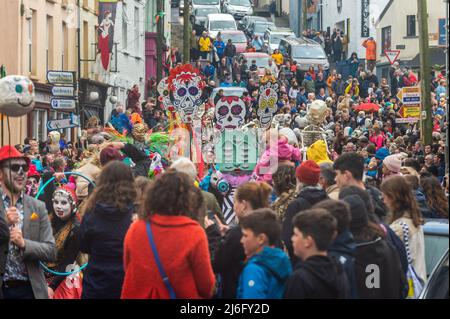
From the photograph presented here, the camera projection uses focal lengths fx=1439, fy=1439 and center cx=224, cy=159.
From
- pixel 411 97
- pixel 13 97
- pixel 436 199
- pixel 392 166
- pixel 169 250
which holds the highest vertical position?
pixel 411 97

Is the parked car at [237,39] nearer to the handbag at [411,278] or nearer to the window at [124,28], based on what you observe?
the window at [124,28]

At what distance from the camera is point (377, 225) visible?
9914 millimetres

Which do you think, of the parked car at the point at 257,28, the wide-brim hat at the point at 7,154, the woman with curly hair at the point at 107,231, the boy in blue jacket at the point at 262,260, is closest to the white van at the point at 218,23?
the parked car at the point at 257,28

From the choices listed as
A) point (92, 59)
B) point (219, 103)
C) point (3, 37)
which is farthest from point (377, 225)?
point (92, 59)

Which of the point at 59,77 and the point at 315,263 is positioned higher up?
the point at 59,77

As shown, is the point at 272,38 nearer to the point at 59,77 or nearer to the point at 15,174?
the point at 59,77

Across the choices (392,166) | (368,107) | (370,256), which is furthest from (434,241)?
(368,107)

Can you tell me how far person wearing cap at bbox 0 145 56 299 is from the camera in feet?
33.6

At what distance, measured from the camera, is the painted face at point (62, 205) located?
12.0 m

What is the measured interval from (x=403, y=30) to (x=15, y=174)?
59.3 m

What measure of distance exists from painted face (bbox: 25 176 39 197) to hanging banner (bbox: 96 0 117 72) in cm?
2459

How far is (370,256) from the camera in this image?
979 cm

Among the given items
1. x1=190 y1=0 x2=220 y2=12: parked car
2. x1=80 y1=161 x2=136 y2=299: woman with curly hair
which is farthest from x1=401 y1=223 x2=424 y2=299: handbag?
x1=190 y1=0 x2=220 y2=12: parked car

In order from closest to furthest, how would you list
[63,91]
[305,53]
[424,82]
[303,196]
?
[303,196] < [63,91] < [424,82] < [305,53]
